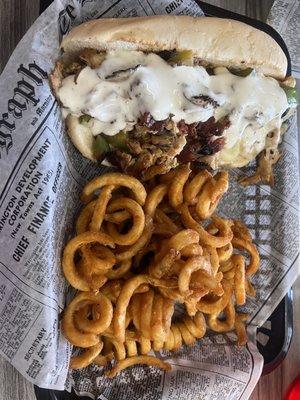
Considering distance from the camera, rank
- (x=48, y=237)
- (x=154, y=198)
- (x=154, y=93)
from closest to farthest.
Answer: (x=48, y=237) < (x=154, y=93) < (x=154, y=198)

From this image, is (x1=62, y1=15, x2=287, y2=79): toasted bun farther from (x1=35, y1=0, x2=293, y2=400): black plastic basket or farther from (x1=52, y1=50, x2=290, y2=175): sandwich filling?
(x1=35, y1=0, x2=293, y2=400): black plastic basket

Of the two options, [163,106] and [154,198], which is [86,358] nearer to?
[154,198]

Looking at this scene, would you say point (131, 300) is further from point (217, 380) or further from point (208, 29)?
point (208, 29)

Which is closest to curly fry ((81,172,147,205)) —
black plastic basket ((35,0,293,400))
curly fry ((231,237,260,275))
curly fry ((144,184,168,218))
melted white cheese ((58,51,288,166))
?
curly fry ((144,184,168,218))


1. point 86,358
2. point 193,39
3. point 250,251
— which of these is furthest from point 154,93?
point 86,358

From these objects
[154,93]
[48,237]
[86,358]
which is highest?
[154,93]

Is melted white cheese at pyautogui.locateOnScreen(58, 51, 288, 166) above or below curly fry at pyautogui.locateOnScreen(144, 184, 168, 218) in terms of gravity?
above
